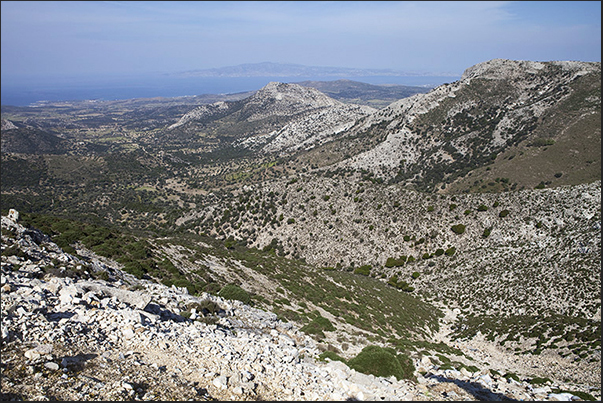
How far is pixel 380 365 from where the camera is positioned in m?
12.7

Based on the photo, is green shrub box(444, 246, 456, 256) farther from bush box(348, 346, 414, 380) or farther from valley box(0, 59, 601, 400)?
bush box(348, 346, 414, 380)

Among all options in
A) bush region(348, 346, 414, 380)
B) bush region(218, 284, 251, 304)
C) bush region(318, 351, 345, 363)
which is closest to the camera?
bush region(348, 346, 414, 380)

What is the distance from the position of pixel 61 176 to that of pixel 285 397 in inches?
5830

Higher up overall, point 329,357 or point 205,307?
point 205,307

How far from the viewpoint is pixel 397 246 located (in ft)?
150

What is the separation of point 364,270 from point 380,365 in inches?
1266

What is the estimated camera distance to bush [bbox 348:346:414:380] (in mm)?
12353

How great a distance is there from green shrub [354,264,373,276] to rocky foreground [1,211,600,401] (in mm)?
28936

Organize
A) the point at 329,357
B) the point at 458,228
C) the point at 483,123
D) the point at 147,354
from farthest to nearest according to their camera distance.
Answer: the point at 483,123 < the point at 458,228 < the point at 329,357 < the point at 147,354

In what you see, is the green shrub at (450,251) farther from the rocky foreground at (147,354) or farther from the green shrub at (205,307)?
the green shrub at (205,307)

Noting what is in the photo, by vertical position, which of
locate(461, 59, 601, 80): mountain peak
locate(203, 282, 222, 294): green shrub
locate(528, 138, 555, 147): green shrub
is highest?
locate(461, 59, 601, 80): mountain peak

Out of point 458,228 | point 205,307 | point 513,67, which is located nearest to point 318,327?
point 205,307

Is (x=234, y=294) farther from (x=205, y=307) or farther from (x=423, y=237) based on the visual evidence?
(x=423, y=237)

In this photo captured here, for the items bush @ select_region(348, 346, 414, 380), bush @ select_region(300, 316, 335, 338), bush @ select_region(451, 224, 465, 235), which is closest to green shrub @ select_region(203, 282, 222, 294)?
bush @ select_region(300, 316, 335, 338)
